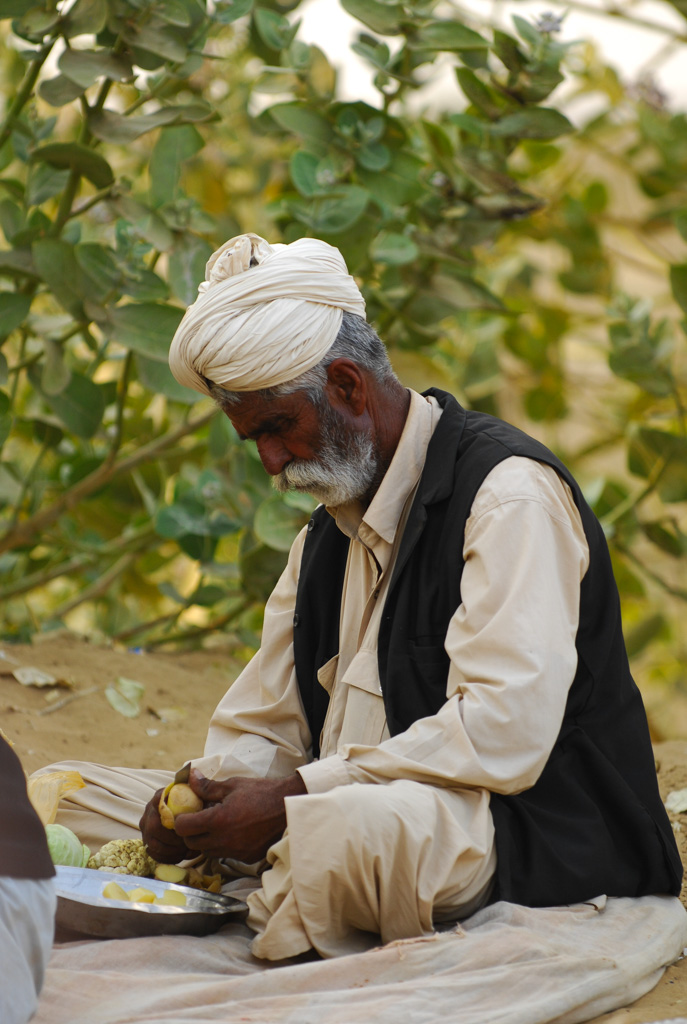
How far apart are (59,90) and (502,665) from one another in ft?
6.90

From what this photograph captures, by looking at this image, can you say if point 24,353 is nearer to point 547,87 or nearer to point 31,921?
point 547,87

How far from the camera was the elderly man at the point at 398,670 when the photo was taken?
1.80 metres

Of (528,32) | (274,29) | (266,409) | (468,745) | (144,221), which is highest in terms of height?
(528,32)

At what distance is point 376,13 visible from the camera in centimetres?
327

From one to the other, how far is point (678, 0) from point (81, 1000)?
11.7ft

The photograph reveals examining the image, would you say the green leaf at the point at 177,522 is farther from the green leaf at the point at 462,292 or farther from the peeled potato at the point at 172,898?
the peeled potato at the point at 172,898

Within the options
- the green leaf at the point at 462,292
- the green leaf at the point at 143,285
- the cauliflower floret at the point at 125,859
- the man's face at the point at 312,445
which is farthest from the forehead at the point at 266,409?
the green leaf at the point at 462,292

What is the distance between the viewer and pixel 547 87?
133 inches

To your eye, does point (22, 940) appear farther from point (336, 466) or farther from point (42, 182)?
point (42, 182)

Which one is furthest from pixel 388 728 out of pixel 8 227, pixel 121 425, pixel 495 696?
pixel 8 227

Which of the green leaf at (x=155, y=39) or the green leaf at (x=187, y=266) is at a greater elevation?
the green leaf at (x=155, y=39)

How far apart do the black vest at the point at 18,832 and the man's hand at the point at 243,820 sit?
0.55 m

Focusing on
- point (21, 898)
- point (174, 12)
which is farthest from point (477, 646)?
point (174, 12)

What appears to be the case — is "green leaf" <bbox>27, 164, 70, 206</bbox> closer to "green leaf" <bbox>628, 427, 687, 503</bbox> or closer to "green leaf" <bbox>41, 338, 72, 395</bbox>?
"green leaf" <bbox>41, 338, 72, 395</bbox>
